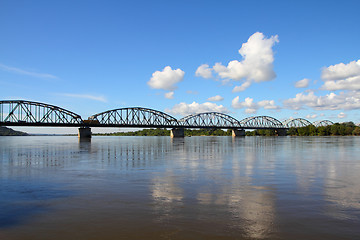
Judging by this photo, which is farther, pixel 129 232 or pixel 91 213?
pixel 91 213

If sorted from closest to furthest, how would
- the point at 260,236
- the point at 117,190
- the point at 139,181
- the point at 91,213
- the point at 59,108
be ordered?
the point at 260,236
the point at 91,213
the point at 117,190
the point at 139,181
the point at 59,108

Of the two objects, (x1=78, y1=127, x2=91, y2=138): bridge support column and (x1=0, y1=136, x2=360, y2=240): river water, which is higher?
(x1=78, y1=127, x2=91, y2=138): bridge support column

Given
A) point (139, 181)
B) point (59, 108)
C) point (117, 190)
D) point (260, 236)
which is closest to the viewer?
point (260, 236)

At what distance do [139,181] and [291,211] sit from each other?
8.56m

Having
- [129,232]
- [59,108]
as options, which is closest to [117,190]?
[129,232]

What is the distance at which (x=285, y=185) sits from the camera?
13.7m

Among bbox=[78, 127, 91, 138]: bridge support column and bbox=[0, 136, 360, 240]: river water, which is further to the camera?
bbox=[78, 127, 91, 138]: bridge support column

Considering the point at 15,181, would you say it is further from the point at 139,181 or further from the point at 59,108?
the point at 59,108

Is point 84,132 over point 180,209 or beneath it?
over

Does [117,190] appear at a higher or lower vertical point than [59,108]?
lower

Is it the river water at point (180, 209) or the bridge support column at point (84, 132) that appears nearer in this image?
the river water at point (180, 209)

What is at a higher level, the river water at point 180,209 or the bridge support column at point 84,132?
the bridge support column at point 84,132

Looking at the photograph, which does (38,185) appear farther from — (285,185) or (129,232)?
(285,185)

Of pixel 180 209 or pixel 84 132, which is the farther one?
pixel 84 132
